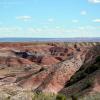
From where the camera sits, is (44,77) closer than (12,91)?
No

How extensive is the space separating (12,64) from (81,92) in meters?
72.6

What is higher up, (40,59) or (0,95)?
(0,95)

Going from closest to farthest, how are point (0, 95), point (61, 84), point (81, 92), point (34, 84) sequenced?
point (0, 95) < point (81, 92) < point (61, 84) < point (34, 84)

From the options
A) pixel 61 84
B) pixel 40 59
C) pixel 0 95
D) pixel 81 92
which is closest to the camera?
pixel 0 95

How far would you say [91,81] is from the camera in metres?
36.8

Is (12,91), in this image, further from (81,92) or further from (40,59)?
(40,59)

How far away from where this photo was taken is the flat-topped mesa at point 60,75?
43.8 meters

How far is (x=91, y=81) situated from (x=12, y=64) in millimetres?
70648

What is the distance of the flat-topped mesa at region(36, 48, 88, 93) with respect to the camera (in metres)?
43.8

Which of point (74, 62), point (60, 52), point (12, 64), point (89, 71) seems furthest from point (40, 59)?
point (89, 71)

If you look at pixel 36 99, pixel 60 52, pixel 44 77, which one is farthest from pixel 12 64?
pixel 36 99

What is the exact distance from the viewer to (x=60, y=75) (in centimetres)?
4625

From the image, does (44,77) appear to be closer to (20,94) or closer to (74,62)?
(74,62)

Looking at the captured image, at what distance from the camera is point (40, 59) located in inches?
4456
